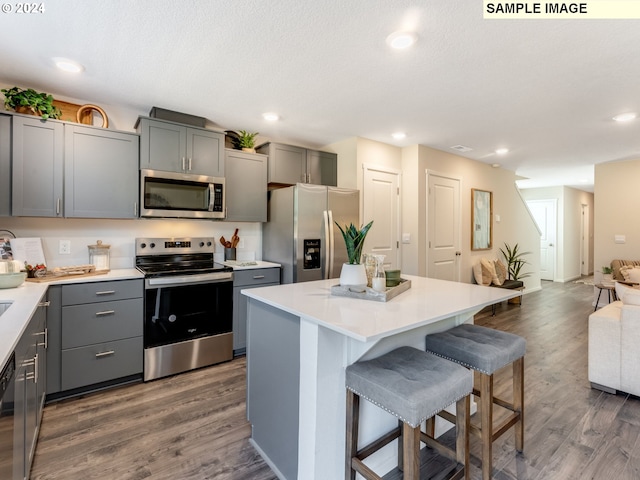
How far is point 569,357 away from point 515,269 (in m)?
3.27

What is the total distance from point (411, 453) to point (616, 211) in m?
6.23

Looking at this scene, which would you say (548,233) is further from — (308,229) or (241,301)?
(241,301)

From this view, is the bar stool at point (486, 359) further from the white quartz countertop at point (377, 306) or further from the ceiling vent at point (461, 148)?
the ceiling vent at point (461, 148)

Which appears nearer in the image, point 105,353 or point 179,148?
point 105,353

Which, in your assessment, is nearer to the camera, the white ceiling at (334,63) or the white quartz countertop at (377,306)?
the white quartz countertop at (377,306)

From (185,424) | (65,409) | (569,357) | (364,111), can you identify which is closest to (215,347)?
(185,424)

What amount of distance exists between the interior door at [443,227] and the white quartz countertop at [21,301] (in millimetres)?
3631

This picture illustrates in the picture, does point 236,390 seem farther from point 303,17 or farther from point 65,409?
point 303,17

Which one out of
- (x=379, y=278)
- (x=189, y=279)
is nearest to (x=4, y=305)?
(x=189, y=279)

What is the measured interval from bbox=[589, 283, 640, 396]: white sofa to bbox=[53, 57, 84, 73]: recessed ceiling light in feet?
14.4

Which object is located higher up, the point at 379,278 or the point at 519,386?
the point at 379,278

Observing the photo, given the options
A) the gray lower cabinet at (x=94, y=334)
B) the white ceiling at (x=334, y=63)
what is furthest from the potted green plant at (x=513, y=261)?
the gray lower cabinet at (x=94, y=334)

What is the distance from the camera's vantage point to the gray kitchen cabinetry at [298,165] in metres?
3.72

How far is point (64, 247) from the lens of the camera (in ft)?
9.26
